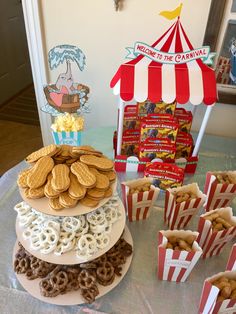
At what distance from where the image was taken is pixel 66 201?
67cm

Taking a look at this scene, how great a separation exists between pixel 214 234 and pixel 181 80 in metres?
0.50

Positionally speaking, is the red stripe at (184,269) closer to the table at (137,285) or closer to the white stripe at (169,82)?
the table at (137,285)

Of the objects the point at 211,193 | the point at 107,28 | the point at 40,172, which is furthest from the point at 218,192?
the point at 107,28

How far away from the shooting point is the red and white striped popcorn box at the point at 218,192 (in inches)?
36.5

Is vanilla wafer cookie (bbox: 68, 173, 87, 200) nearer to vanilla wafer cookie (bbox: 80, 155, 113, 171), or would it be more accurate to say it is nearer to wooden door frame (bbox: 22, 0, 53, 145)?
vanilla wafer cookie (bbox: 80, 155, 113, 171)

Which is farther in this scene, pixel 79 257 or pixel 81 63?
pixel 81 63

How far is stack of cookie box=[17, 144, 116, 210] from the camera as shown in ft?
2.23

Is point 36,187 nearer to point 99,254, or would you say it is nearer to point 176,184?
point 99,254

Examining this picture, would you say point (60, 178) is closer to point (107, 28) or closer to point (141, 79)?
point (141, 79)

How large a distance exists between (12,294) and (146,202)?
0.46 metres

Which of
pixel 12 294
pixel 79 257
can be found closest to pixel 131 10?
pixel 79 257

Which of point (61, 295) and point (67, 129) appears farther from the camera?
point (67, 129)

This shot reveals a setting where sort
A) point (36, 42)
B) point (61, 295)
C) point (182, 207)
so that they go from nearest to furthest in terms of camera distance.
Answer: point (61, 295) < point (182, 207) < point (36, 42)

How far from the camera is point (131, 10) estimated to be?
124cm
